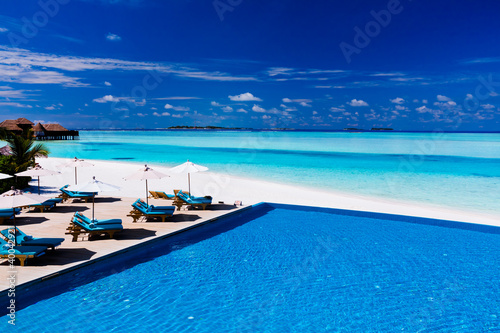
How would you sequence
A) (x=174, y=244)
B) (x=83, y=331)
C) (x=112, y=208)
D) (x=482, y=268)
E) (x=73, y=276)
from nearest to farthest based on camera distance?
Result: (x=83, y=331), (x=73, y=276), (x=482, y=268), (x=174, y=244), (x=112, y=208)

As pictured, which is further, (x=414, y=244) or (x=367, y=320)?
(x=414, y=244)

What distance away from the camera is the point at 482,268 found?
25.1 ft

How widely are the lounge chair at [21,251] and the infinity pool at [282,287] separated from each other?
761 millimetres

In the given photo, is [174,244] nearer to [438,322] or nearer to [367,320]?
[367,320]

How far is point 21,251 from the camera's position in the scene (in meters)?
6.72

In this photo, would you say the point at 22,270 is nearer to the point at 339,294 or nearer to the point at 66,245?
the point at 66,245

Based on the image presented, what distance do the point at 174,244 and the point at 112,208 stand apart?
384 cm

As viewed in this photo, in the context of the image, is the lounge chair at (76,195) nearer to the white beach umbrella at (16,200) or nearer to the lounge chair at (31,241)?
the lounge chair at (31,241)

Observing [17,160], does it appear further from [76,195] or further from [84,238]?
[84,238]

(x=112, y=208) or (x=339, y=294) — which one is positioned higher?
(x=112, y=208)

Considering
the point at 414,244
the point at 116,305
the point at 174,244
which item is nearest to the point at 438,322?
the point at 414,244

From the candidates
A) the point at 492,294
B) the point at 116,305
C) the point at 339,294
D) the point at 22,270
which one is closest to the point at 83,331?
the point at 116,305

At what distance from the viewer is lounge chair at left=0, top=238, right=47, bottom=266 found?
261 inches

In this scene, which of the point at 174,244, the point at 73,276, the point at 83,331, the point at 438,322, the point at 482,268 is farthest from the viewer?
the point at 174,244
